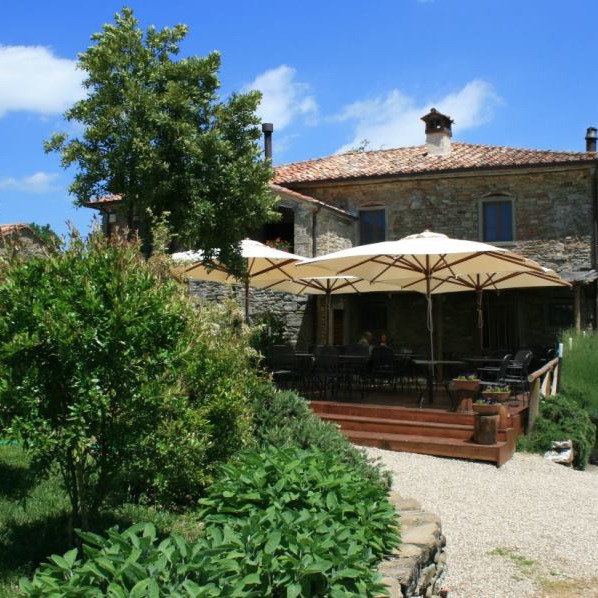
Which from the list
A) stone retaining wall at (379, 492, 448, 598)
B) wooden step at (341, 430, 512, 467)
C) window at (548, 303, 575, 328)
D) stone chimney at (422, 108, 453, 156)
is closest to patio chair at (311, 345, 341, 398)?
wooden step at (341, 430, 512, 467)

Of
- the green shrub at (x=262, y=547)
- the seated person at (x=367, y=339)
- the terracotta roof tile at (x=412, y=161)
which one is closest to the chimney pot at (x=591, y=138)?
the terracotta roof tile at (x=412, y=161)

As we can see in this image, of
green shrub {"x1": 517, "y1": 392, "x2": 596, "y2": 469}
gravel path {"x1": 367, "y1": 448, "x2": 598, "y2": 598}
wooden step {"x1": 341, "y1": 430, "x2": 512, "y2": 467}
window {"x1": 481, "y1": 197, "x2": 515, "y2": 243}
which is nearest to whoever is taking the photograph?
gravel path {"x1": 367, "y1": 448, "x2": 598, "y2": 598}

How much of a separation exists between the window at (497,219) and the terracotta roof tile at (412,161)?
3.30 feet

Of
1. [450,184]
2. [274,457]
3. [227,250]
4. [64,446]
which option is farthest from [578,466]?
[450,184]

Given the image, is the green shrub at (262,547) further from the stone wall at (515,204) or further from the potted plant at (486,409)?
the stone wall at (515,204)

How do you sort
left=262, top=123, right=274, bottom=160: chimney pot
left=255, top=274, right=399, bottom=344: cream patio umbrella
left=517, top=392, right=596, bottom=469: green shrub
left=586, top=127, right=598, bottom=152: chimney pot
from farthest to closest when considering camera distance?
left=262, top=123, right=274, bottom=160: chimney pot < left=586, top=127, right=598, bottom=152: chimney pot < left=255, top=274, right=399, bottom=344: cream patio umbrella < left=517, top=392, right=596, bottom=469: green shrub

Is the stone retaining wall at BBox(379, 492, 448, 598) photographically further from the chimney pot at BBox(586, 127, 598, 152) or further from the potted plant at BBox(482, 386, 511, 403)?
the chimney pot at BBox(586, 127, 598, 152)

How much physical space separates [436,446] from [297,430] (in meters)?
3.93

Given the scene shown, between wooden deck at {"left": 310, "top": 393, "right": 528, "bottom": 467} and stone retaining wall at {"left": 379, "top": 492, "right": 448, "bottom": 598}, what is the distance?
3.84 meters

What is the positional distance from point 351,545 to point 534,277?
36.3ft

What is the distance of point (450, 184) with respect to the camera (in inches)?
746

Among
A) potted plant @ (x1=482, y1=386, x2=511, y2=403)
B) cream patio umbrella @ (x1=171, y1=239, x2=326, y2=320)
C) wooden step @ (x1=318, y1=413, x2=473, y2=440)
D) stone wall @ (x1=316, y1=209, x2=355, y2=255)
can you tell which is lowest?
wooden step @ (x1=318, y1=413, x2=473, y2=440)

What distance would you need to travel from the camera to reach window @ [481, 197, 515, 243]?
18.6m

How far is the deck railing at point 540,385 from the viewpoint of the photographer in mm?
10305
